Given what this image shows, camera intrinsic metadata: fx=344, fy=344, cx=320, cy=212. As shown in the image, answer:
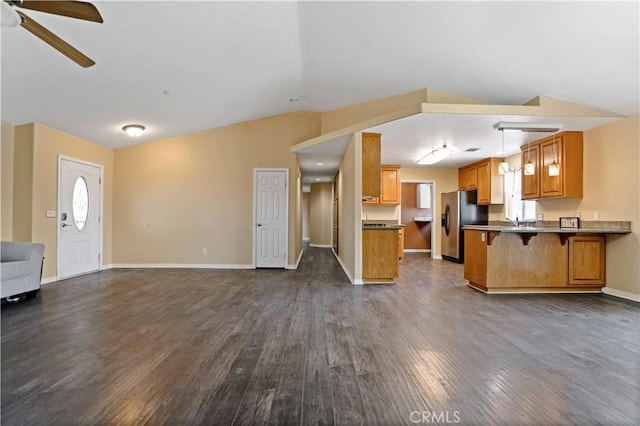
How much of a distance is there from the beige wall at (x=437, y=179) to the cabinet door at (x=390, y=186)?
0.70 meters

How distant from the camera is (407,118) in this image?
4.38m

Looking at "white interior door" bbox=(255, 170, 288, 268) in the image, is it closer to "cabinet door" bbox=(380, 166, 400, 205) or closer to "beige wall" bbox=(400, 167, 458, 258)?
"cabinet door" bbox=(380, 166, 400, 205)

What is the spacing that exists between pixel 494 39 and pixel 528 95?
1340 mm

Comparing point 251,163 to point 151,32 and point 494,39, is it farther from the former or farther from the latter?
point 494,39

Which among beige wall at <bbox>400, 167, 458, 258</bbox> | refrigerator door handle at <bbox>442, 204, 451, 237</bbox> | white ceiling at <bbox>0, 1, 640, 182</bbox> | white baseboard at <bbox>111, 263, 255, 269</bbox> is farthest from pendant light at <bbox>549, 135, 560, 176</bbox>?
white baseboard at <bbox>111, 263, 255, 269</bbox>

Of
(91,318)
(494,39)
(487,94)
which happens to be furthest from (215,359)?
(487,94)

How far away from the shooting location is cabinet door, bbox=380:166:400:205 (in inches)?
318

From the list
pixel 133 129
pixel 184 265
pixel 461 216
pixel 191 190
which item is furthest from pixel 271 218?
pixel 461 216

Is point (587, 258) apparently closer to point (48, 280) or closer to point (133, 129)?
point (133, 129)

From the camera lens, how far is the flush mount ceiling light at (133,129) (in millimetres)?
5660

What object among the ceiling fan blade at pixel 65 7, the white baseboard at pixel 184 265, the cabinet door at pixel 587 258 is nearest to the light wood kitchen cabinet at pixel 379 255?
the cabinet door at pixel 587 258

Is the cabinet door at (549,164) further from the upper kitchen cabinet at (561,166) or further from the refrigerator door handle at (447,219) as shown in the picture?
the refrigerator door handle at (447,219)

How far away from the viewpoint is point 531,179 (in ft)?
18.9
